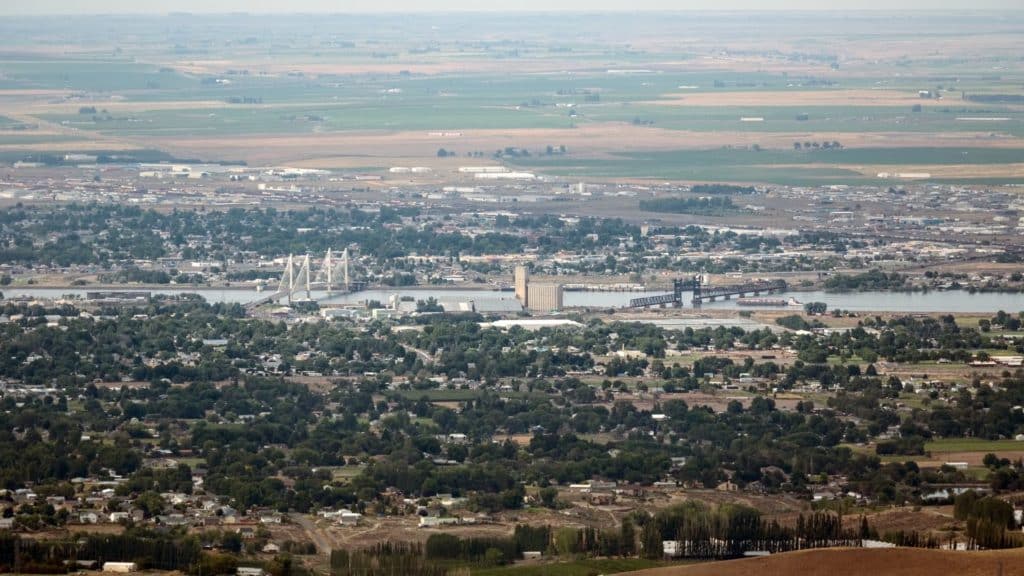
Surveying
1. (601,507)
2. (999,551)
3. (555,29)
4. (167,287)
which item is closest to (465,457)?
(601,507)

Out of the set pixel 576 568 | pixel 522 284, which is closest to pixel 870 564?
pixel 576 568

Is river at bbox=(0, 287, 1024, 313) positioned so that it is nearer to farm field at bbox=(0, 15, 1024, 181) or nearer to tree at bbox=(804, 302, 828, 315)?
tree at bbox=(804, 302, 828, 315)

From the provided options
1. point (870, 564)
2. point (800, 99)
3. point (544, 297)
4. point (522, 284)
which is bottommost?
point (870, 564)

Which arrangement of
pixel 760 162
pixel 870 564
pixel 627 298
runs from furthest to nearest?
pixel 760 162
pixel 627 298
pixel 870 564

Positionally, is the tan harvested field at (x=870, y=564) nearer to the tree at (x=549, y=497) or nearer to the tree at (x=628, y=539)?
the tree at (x=628, y=539)

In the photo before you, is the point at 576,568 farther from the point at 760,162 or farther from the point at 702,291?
the point at 760,162

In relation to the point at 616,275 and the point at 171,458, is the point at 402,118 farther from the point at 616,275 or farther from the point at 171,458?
the point at 171,458
